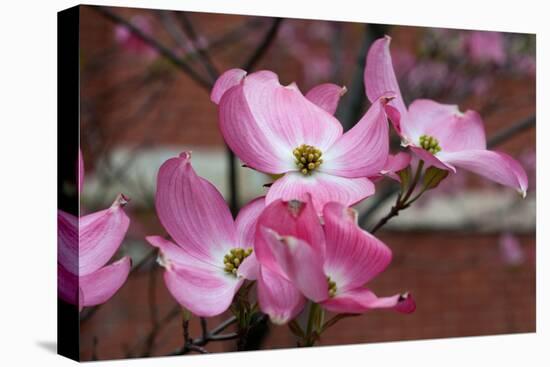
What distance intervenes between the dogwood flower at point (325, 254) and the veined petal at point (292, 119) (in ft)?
0.67

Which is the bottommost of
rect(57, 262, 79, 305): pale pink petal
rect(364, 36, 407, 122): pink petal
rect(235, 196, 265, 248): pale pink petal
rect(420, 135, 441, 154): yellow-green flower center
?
rect(57, 262, 79, 305): pale pink petal

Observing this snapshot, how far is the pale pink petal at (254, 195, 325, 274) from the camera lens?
137cm

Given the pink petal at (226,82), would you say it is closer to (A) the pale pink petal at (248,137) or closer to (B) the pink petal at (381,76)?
(A) the pale pink petal at (248,137)

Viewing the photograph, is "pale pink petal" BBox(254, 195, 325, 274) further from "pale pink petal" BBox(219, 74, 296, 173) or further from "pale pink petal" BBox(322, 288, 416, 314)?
"pale pink petal" BBox(219, 74, 296, 173)

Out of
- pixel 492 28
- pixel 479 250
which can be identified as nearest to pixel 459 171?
pixel 479 250

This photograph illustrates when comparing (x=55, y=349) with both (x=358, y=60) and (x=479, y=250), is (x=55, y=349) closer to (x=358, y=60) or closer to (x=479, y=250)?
(x=358, y=60)

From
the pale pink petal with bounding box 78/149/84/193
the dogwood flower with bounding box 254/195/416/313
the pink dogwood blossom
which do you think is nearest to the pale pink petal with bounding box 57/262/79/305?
the pale pink petal with bounding box 78/149/84/193

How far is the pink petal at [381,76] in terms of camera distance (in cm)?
181

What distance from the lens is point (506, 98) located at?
2.52 meters

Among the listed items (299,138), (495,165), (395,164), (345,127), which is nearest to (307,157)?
(299,138)

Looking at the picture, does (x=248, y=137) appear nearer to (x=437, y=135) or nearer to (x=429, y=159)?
(x=429, y=159)

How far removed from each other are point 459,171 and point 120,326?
100cm

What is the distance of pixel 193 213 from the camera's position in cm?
157

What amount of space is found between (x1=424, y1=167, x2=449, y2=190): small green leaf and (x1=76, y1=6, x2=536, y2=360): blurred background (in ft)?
1.15
